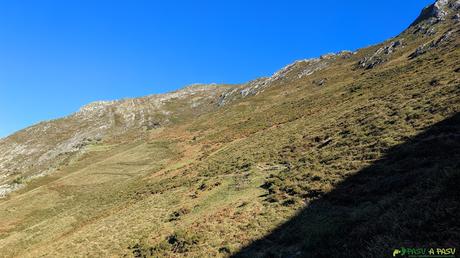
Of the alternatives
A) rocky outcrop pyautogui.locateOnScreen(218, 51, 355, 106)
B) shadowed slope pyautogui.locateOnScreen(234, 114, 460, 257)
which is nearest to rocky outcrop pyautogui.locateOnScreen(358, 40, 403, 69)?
rocky outcrop pyautogui.locateOnScreen(218, 51, 355, 106)

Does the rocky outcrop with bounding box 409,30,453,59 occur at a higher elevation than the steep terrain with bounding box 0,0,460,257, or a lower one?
higher

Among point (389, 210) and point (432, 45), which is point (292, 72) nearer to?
point (432, 45)

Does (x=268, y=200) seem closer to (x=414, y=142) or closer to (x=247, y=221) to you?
(x=247, y=221)

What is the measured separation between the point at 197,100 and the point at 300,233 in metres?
181

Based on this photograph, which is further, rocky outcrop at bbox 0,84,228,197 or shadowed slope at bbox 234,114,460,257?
rocky outcrop at bbox 0,84,228,197

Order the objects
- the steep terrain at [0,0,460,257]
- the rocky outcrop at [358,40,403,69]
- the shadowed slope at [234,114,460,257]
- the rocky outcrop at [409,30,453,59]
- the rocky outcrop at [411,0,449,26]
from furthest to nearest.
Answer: the rocky outcrop at [411,0,449,26] → the rocky outcrop at [358,40,403,69] → the rocky outcrop at [409,30,453,59] → the steep terrain at [0,0,460,257] → the shadowed slope at [234,114,460,257]

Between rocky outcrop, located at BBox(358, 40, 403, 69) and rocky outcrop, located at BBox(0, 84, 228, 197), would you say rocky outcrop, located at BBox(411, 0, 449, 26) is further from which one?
rocky outcrop, located at BBox(0, 84, 228, 197)

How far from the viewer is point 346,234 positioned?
14109mm

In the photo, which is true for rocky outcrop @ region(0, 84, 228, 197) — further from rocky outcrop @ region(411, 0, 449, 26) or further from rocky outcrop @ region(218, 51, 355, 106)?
rocky outcrop @ region(411, 0, 449, 26)

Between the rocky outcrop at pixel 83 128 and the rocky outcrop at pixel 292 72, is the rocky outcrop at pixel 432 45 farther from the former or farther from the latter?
the rocky outcrop at pixel 83 128

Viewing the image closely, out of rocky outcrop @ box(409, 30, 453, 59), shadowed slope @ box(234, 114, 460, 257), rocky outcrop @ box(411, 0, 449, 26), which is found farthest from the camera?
rocky outcrop @ box(411, 0, 449, 26)

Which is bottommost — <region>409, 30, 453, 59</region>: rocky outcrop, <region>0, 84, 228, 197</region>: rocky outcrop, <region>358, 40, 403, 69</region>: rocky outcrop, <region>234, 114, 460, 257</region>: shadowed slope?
<region>234, 114, 460, 257</region>: shadowed slope

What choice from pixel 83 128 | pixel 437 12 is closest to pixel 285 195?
pixel 437 12

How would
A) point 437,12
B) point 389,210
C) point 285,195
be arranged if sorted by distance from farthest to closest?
1. point 437,12
2. point 285,195
3. point 389,210
